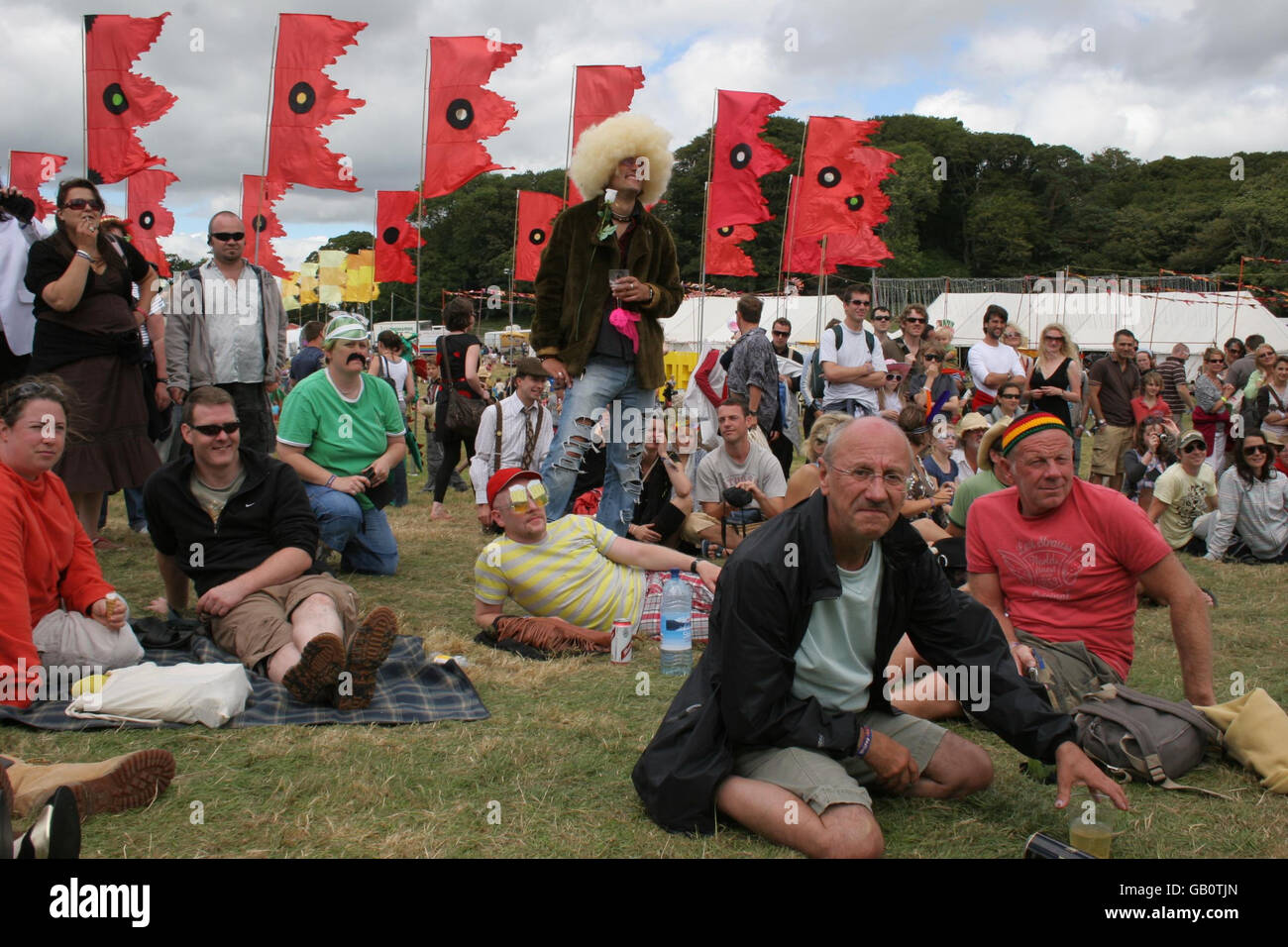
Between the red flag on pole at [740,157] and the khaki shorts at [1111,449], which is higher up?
the red flag on pole at [740,157]

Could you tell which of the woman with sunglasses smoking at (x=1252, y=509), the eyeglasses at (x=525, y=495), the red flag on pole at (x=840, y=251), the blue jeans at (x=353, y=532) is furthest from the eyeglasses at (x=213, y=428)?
the red flag on pole at (x=840, y=251)

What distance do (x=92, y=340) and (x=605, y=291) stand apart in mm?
3249

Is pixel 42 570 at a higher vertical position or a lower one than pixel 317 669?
higher

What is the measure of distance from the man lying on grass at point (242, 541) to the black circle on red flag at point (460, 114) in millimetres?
8382

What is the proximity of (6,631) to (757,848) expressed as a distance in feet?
9.17

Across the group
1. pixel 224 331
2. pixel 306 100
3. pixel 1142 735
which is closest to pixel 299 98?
pixel 306 100

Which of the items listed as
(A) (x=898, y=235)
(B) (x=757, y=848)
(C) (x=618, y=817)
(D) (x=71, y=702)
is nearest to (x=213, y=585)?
(D) (x=71, y=702)

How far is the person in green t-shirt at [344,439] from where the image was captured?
6492 mm

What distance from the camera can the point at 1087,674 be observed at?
385cm

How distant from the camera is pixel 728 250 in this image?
17.0m

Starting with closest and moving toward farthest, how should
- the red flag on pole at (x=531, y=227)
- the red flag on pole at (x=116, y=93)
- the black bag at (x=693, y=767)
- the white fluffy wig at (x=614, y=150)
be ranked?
the black bag at (x=693, y=767) < the white fluffy wig at (x=614, y=150) < the red flag on pole at (x=116, y=93) < the red flag on pole at (x=531, y=227)

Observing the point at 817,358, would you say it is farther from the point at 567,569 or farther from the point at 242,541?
the point at 242,541

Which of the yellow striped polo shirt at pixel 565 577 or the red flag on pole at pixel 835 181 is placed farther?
the red flag on pole at pixel 835 181

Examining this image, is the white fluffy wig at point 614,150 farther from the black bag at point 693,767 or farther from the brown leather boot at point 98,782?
the brown leather boot at point 98,782
